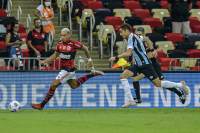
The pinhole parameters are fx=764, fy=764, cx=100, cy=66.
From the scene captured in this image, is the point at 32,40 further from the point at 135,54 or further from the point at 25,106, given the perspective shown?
the point at 135,54

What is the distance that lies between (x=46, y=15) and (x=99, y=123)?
→ 1049 centimetres

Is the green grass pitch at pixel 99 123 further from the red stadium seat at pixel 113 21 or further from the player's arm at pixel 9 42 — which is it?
the red stadium seat at pixel 113 21

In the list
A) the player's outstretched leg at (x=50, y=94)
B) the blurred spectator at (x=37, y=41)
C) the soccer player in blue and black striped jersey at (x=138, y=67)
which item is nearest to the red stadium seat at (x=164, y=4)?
Answer: the blurred spectator at (x=37, y=41)

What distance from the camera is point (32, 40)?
22.9m

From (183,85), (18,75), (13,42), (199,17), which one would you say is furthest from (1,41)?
(199,17)

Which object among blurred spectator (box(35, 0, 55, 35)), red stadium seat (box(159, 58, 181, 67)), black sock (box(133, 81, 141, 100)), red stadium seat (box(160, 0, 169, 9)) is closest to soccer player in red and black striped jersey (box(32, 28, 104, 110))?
black sock (box(133, 81, 141, 100))

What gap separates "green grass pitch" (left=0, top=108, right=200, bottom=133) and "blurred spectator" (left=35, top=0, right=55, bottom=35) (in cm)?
661

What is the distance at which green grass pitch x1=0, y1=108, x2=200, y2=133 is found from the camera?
44.9ft

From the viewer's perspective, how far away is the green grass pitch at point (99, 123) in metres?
13.7

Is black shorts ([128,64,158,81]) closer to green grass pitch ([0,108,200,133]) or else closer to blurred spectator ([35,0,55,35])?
green grass pitch ([0,108,200,133])

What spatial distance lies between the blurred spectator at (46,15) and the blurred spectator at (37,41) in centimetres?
119

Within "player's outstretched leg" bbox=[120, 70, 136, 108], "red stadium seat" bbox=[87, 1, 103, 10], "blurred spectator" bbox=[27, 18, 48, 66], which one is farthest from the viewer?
"red stadium seat" bbox=[87, 1, 103, 10]

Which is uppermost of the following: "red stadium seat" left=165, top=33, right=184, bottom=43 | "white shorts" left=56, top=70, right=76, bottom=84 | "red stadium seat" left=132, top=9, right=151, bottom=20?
"red stadium seat" left=132, top=9, right=151, bottom=20

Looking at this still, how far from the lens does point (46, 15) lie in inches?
991
